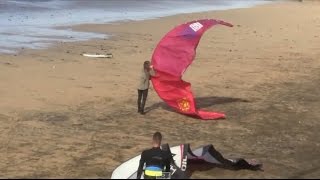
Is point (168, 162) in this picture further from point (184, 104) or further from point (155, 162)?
point (184, 104)

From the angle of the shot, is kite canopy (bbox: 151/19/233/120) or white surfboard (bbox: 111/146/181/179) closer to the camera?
white surfboard (bbox: 111/146/181/179)

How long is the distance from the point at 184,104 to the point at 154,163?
4.98m

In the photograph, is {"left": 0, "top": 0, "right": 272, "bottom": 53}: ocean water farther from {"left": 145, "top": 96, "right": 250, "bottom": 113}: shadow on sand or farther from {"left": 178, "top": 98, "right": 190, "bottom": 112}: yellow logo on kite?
{"left": 178, "top": 98, "right": 190, "bottom": 112}: yellow logo on kite

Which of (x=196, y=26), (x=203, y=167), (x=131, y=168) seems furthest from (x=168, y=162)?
(x=196, y=26)

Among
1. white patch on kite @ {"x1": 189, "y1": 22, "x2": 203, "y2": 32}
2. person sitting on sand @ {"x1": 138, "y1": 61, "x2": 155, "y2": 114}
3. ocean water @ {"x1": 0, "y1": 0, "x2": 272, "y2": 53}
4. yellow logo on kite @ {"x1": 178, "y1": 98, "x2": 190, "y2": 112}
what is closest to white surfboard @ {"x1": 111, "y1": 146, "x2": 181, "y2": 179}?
yellow logo on kite @ {"x1": 178, "y1": 98, "x2": 190, "y2": 112}

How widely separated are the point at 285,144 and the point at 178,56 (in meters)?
2.88

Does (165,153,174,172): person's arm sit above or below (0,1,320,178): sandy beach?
above

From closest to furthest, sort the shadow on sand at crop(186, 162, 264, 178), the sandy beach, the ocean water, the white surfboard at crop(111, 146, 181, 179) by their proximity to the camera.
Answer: the white surfboard at crop(111, 146, 181, 179)
the shadow on sand at crop(186, 162, 264, 178)
the sandy beach
the ocean water

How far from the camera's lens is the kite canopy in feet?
40.3

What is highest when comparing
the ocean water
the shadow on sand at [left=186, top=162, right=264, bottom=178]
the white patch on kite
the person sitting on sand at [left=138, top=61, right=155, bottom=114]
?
the white patch on kite

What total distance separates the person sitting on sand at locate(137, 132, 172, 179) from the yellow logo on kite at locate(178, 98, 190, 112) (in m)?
4.79

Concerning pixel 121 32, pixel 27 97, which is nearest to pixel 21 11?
pixel 121 32

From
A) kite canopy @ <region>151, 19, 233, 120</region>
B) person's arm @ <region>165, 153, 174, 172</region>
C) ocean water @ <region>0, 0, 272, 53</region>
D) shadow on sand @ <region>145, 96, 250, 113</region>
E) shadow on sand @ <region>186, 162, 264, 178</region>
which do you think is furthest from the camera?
ocean water @ <region>0, 0, 272, 53</region>

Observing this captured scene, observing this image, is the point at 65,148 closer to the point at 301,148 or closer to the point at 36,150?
the point at 36,150
